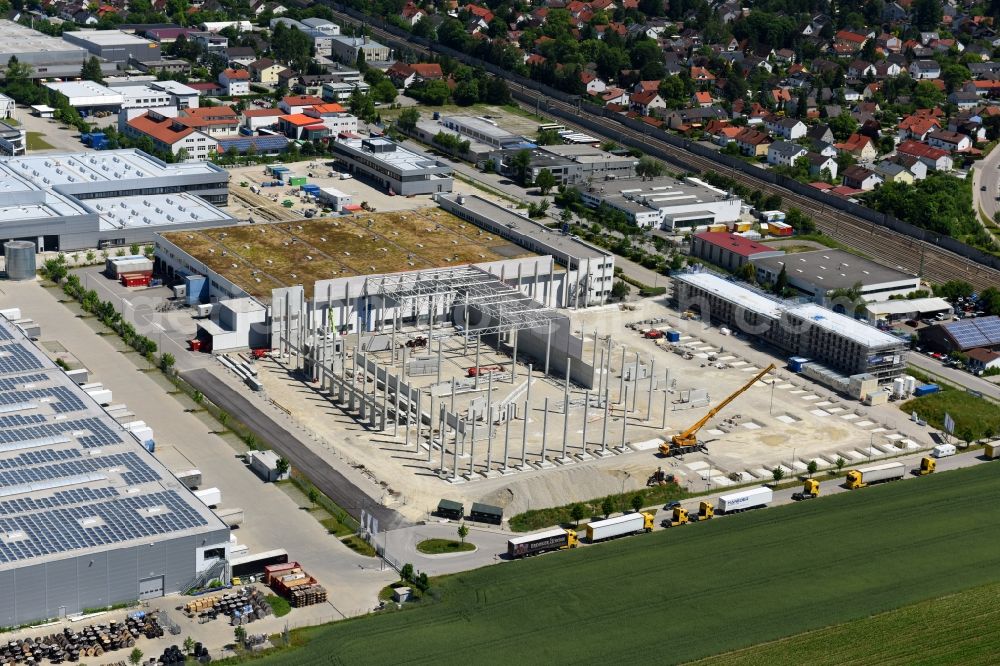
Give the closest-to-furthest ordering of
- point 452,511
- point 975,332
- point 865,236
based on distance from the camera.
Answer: point 452,511
point 975,332
point 865,236

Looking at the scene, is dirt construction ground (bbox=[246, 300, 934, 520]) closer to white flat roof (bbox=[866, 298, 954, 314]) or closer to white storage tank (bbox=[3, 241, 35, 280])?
white flat roof (bbox=[866, 298, 954, 314])

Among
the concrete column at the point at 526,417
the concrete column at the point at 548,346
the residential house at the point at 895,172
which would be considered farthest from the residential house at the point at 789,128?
the concrete column at the point at 526,417

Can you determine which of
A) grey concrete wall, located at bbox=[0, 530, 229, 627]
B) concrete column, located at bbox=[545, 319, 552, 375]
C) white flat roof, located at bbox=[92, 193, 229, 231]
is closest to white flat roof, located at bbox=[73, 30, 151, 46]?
white flat roof, located at bbox=[92, 193, 229, 231]

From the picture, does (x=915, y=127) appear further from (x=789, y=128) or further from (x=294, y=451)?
(x=294, y=451)

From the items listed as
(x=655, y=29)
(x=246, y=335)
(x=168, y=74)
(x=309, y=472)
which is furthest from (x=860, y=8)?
(x=309, y=472)

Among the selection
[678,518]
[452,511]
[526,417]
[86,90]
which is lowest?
[452,511]

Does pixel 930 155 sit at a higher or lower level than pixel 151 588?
higher

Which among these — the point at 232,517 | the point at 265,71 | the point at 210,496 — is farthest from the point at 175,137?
the point at 232,517
